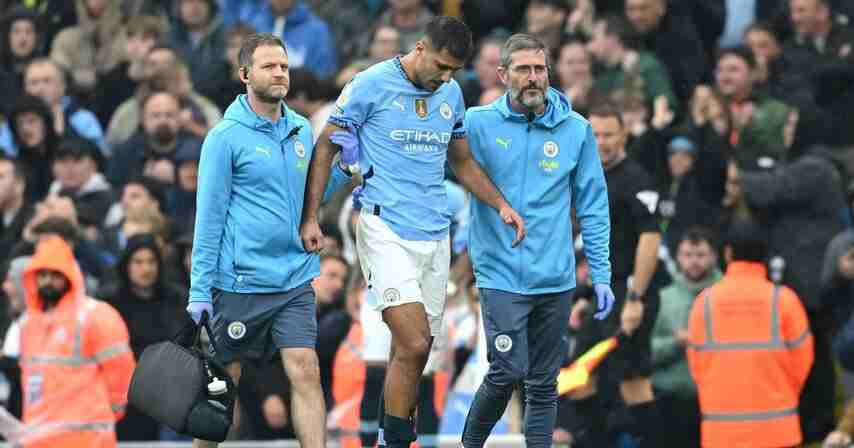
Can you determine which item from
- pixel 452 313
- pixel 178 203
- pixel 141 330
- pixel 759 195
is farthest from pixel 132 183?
pixel 759 195

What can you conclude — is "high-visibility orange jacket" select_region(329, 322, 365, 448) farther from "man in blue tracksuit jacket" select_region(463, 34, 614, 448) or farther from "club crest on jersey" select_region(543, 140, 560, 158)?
"club crest on jersey" select_region(543, 140, 560, 158)

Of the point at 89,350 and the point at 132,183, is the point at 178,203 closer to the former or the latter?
the point at 132,183

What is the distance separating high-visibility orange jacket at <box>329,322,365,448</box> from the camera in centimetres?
1572

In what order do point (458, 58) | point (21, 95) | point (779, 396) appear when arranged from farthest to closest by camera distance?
point (21, 95)
point (779, 396)
point (458, 58)

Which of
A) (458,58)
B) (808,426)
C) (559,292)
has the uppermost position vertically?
(458,58)

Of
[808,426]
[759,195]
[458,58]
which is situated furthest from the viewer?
[759,195]

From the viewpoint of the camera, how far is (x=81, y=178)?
60.1 feet

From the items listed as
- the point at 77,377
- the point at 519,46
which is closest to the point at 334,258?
the point at 77,377

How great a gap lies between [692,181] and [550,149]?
5.49 m

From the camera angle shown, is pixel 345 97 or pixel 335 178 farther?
pixel 335 178

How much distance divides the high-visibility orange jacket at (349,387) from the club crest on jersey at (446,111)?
435cm

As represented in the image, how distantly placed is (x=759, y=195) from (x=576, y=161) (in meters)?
4.89

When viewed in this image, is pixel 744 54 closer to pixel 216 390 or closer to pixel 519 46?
pixel 519 46

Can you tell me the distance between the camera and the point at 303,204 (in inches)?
459
